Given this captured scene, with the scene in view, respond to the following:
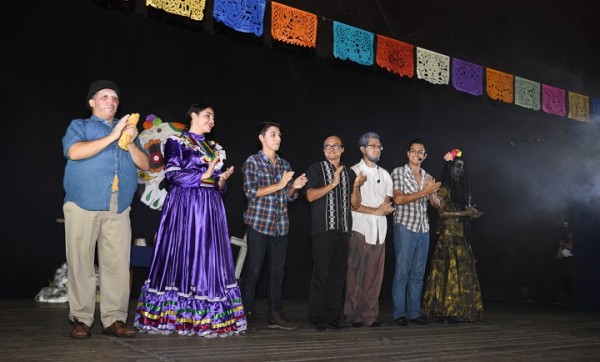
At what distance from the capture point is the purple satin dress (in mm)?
3121

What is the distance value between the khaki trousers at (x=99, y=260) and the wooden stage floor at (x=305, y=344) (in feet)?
0.51

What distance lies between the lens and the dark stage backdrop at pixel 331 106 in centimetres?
506

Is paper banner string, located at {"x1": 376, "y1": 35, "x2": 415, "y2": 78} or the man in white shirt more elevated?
paper banner string, located at {"x1": 376, "y1": 35, "x2": 415, "y2": 78}

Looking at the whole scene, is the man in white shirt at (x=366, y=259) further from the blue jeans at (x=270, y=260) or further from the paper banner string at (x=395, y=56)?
the paper banner string at (x=395, y=56)

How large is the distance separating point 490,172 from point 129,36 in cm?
556

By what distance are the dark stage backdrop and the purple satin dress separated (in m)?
2.20

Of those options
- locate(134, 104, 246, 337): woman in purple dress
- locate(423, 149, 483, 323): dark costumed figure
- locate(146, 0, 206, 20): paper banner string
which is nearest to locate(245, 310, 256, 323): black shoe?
locate(134, 104, 246, 337): woman in purple dress

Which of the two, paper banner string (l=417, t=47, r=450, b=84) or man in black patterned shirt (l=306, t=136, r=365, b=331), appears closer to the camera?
man in black patterned shirt (l=306, t=136, r=365, b=331)

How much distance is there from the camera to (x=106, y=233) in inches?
115

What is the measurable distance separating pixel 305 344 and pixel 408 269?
1562 millimetres

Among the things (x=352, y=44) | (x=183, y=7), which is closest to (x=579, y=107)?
(x=352, y=44)

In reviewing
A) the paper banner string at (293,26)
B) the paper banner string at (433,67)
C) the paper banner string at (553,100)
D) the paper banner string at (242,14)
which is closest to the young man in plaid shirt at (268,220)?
the paper banner string at (242,14)

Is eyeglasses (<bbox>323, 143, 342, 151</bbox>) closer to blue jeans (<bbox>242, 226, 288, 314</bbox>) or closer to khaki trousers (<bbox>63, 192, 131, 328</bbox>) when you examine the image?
blue jeans (<bbox>242, 226, 288, 314</bbox>)

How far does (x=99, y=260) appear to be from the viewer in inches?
116
